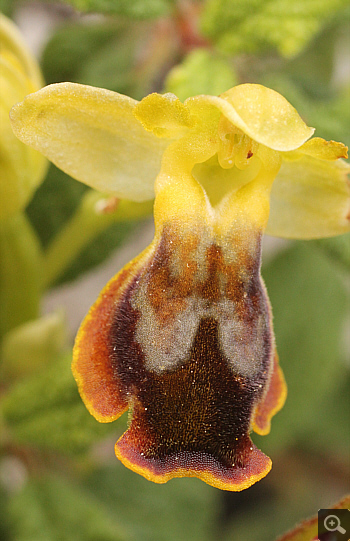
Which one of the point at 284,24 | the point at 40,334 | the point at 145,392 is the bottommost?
the point at 40,334

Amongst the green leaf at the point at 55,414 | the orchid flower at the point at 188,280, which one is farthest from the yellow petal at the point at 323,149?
the green leaf at the point at 55,414

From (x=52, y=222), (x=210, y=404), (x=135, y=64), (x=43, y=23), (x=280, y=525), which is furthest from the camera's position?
(x=43, y=23)

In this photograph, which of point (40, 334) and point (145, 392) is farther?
point (40, 334)

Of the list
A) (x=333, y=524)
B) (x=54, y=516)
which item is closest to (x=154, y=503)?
(x=54, y=516)

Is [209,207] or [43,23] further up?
[209,207]

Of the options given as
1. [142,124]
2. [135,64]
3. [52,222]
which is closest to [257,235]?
[142,124]

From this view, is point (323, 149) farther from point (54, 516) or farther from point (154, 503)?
point (154, 503)

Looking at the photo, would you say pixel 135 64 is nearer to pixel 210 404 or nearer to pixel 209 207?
pixel 209 207
